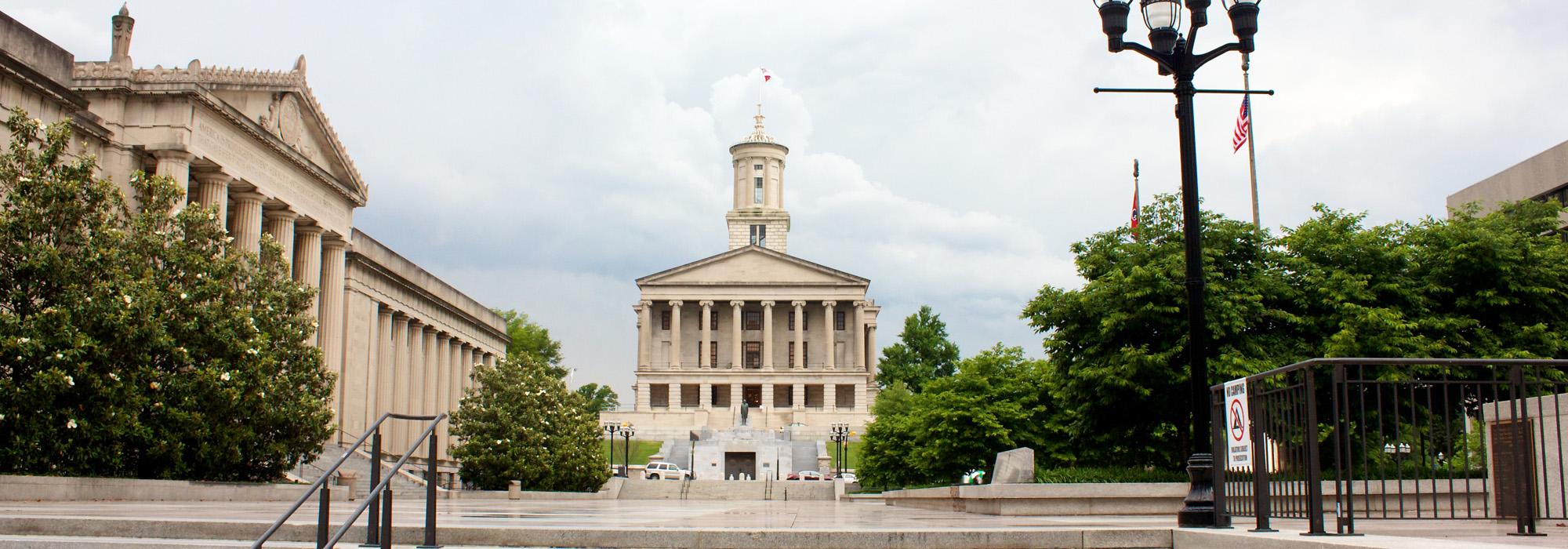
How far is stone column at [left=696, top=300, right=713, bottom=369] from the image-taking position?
364 feet

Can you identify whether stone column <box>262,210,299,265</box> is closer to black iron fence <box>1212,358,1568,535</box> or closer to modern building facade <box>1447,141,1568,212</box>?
black iron fence <box>1212,358,1568,535</box>

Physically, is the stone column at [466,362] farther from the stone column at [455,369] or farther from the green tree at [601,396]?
the green tree at [601,396]

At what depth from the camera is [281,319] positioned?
28.6 m

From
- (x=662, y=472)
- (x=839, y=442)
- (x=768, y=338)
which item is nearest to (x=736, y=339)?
(x=768, y=338)

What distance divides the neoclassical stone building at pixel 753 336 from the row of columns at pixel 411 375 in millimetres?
41139

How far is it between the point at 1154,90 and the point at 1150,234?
58.2 ft

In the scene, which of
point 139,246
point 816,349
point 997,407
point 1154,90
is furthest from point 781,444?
point 1154,90

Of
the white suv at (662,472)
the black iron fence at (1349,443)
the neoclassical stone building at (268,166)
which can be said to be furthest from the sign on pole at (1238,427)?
the white suv at (662,472)

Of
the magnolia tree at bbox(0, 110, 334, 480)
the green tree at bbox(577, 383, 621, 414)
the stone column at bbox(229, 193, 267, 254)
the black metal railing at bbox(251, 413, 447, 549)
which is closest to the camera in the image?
the black metal railing at bbox(251, 413, 447, 549)

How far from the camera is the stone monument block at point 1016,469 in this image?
2278cm

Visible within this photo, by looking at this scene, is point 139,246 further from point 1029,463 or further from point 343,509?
point 1029,463

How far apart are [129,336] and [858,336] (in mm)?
89881

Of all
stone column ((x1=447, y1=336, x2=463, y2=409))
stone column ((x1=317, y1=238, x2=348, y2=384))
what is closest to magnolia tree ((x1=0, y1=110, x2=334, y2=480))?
stone column ((x1=317, y1=238, x2=348, y2=384))

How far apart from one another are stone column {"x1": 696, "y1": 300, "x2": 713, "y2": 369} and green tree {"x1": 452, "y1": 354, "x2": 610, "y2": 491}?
64859mm
